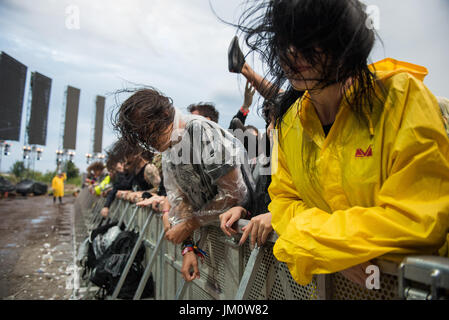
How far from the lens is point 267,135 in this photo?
229 cm

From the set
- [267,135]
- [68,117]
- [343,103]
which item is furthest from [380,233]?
[68,117]

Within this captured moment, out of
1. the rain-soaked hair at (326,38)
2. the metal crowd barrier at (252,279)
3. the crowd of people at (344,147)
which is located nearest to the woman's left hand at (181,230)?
the metal crowd barrier at (252,279)

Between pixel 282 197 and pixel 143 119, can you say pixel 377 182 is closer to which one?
pixel 282 197

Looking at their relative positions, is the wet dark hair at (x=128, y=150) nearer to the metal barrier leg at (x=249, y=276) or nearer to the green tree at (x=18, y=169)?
the metal barrier leg at (x=249, y=276)

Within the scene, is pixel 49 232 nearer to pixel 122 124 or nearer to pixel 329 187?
pixel 122 124

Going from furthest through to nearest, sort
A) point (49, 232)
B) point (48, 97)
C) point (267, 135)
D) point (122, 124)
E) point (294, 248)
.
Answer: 1. point (48, 97)
2. point (49, 232)
3. point (267, 135)
4. point (122, 124)
5. point (294, 248)

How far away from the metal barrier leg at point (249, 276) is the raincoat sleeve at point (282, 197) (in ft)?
0.86

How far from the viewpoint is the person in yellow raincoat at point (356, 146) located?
2.78ft

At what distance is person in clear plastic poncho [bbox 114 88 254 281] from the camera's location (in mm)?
2045

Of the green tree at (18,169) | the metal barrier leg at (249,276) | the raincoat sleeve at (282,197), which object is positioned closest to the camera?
the raincoat sleeve at (282,197)

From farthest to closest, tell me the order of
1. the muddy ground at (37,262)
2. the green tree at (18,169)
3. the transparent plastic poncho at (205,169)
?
the green tree at (18,169) → the muddy ground at (37,262) → the transparent plastic poncho at (205,169)

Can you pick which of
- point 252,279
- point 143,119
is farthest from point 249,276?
point 143,119
